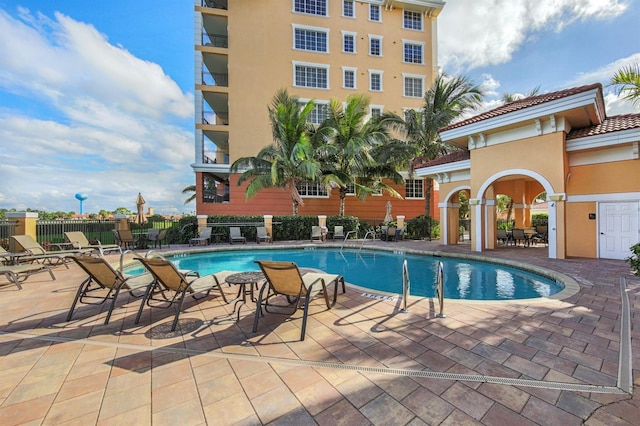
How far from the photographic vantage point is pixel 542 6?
12.0 metres

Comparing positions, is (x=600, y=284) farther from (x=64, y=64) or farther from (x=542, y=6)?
(x=64, y=64)

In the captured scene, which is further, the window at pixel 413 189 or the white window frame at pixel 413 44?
the window at pixel 413 189

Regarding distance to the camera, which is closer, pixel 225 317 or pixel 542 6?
pixel 225 317

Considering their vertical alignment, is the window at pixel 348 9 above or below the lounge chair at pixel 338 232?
above

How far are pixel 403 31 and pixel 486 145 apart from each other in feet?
54.5

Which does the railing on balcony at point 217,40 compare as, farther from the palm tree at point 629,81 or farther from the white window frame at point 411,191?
the palm tree at point 629,81

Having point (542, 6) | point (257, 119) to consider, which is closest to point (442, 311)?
point (542, 6)

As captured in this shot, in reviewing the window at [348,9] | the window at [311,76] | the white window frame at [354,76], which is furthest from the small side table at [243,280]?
the window at [348,9]

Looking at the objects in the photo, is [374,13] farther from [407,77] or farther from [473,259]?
[473,259]

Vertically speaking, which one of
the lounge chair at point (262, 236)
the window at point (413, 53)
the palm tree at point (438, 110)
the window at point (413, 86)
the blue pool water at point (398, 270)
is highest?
the window at point (413, 53)

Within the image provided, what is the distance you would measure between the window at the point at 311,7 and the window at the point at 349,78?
4.61 meters

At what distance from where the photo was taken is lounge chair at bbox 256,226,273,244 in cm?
1502

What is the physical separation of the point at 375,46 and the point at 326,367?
24.9m

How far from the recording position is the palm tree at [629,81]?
7.69 m
